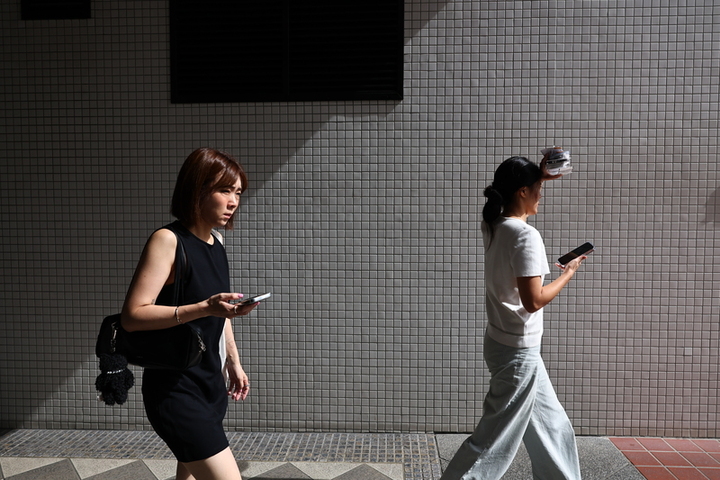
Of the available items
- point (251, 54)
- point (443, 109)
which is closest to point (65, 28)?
point (251, 54)

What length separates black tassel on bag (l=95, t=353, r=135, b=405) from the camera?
6.38 feet

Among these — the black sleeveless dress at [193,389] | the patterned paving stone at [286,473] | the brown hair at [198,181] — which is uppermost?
the brown hair at [198,181]

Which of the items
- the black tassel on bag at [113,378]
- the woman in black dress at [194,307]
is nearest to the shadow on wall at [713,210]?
the woman in black dress at [194,307]

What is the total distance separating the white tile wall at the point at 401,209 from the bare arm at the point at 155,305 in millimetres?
1960

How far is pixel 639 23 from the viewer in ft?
11.9

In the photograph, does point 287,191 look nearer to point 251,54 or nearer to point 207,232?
point 251,54

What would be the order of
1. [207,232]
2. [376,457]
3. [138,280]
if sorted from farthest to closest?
1. [376,457]
2. [207,232]
3. [138,280]

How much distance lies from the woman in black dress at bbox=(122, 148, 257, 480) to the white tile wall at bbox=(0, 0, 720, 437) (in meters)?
1.78

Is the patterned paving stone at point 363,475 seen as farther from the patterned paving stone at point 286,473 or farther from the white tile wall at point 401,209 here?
the white tile wall at point 401,209

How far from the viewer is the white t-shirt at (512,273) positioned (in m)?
2.36

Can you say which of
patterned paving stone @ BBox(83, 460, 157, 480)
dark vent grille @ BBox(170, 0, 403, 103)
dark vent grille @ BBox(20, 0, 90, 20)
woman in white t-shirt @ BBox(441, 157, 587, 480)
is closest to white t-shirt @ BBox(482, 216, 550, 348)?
woman in white t-shirt @ BBox(441, 157, 587, 480)

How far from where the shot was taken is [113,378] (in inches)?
76.5

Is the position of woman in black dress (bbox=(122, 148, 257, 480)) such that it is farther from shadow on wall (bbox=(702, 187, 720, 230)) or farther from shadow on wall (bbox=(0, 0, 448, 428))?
shadow on wall (bbox=(702, 187, 720, 230))

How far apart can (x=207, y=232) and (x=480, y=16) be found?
2.55 meters
